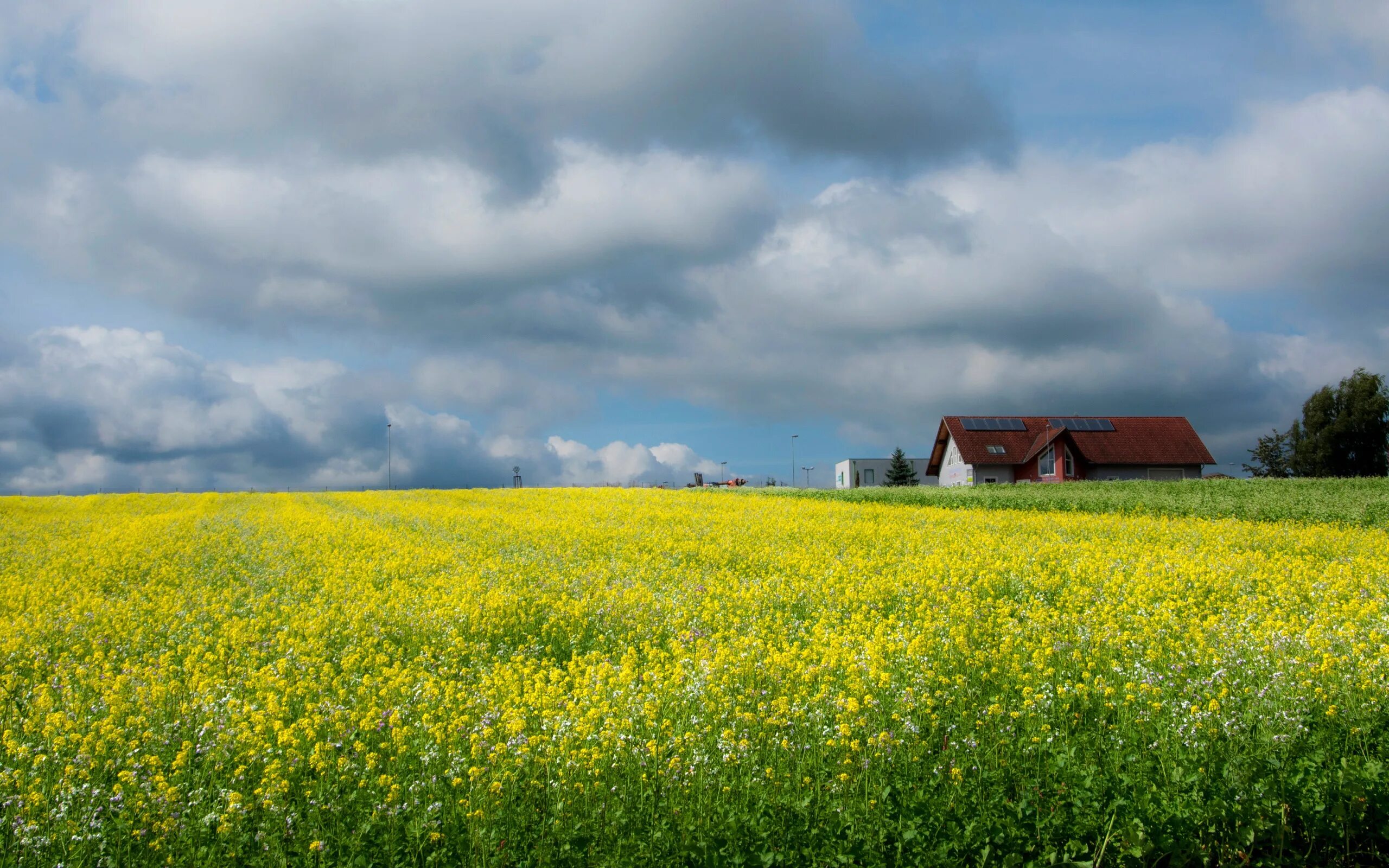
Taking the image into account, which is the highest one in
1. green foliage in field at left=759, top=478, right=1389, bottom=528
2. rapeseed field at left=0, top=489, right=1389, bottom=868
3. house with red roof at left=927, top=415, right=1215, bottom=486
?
house with red roof at left=927, top=415, right=1215, bottom=486

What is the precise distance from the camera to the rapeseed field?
4.55 meters

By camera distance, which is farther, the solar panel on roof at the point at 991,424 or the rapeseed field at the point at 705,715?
the solar panel on roof at the point at 991,424

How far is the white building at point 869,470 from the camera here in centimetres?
7400

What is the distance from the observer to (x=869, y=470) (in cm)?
7500

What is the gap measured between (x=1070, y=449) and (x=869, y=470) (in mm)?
20731

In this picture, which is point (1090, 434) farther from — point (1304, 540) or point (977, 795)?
point (977, 795)

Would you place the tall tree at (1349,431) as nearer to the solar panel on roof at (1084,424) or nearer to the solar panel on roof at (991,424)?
the solar panel on roof at (1084,424)

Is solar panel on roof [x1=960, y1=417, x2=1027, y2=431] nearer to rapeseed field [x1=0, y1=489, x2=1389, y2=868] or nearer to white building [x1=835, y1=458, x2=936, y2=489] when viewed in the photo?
white building [x1=835, y1=458, x2=936, y2=489]

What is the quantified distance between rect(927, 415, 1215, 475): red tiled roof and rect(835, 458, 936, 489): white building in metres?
11.9

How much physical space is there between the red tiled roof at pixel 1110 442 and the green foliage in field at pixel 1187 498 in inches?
688

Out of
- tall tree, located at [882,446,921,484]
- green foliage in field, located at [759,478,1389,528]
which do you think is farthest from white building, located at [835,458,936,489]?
green foliage in field, located at [759,478,1389,528]

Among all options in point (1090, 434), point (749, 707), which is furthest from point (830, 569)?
point (1090, 434)

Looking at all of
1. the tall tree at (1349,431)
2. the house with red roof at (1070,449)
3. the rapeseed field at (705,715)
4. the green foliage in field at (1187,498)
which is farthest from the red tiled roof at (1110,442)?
the rapeseed field at (705,715)

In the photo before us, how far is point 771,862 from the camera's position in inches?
161
